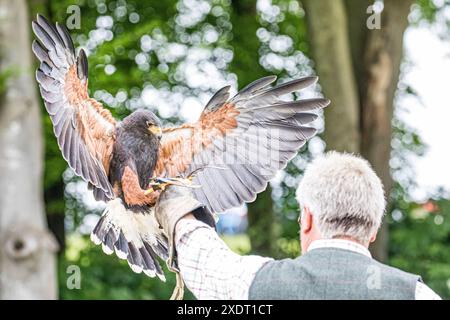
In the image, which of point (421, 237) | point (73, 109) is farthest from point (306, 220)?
point (421, 237)

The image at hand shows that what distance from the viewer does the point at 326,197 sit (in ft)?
6.39

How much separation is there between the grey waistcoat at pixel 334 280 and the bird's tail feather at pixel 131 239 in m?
0.43

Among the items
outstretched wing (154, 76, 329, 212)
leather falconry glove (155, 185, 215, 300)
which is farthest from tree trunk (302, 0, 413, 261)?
leather falconry glove (155, 185, 215, 300)

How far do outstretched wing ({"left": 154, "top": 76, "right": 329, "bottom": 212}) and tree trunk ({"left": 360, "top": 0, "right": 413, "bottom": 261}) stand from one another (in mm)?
2975

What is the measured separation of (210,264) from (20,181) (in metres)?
3.77

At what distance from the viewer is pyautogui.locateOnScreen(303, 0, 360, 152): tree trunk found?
522 cm

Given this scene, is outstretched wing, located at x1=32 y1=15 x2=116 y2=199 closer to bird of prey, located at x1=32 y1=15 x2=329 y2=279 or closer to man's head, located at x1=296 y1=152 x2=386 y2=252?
bird of prey, located at x1=32 y1=15 x2=329 y2=279

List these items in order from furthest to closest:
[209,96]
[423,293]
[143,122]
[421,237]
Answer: [421,237] < [209,96] < [143,122] < [423,293]

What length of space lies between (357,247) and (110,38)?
4148 mm

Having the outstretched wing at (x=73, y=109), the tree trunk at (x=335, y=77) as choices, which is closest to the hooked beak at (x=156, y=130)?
the outstretched wing at (x=73, y=109)

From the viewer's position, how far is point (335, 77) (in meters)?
5.30

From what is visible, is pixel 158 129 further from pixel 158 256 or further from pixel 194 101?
pixel 194 101

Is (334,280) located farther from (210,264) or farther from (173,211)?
(173,211)
